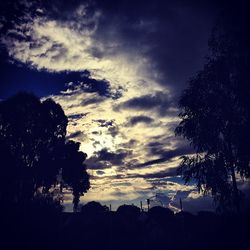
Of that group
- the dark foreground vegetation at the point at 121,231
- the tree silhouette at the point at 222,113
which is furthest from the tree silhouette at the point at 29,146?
the tree silhouette at the point at 222,113

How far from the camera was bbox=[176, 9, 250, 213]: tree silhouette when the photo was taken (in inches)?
693

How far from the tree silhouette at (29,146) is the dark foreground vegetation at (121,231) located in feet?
20.1

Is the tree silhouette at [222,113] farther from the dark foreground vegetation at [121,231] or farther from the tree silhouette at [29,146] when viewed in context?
the tree silhouette at [29,146]

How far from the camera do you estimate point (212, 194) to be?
1938 centimetres

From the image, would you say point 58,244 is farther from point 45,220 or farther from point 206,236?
point 206,236

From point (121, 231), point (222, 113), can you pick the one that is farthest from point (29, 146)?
point (222, 113)

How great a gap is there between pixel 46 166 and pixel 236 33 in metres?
25.1

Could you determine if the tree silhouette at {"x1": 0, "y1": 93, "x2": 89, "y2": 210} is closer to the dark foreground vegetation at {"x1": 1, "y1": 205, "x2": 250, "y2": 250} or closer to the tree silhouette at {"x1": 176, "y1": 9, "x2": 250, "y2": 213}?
the dark foreground vegetation at {"x1": 1, "y1": 205, "x2": 250, "y2": 250}

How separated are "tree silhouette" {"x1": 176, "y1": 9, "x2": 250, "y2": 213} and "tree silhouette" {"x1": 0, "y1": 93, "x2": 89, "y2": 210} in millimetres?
18005

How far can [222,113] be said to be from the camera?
60.8ft

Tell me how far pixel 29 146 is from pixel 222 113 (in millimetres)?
22028

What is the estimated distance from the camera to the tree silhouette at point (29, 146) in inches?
1124

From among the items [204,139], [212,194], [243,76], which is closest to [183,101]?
[204,139]

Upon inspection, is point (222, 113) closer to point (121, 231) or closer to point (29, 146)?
point (121, 231)
